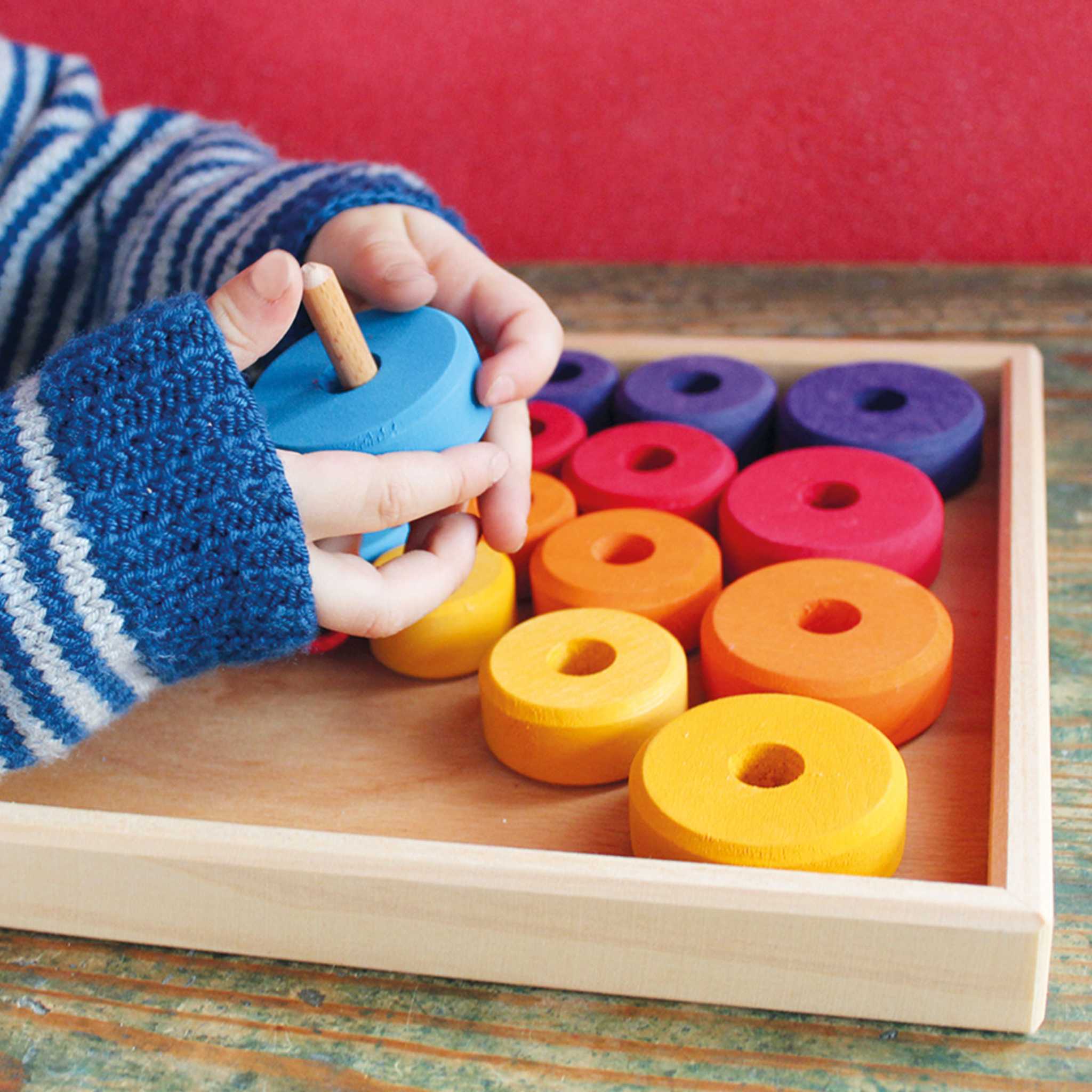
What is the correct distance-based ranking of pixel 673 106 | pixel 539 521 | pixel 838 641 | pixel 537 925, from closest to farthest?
1. pixel 537 925
2. pixel 838 641
3. pixel 539 521
4. pixel 673 106

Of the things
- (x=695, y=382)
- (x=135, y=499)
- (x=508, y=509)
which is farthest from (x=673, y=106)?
(x=135, y=499)

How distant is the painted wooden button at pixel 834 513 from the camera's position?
0.53 m

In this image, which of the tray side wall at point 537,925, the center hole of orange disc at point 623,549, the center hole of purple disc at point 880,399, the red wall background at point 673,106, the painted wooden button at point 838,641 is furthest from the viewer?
the red wall background at point 673,106

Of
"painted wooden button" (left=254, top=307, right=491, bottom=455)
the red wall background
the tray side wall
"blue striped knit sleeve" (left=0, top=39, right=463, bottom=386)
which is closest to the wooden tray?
the tray side wall

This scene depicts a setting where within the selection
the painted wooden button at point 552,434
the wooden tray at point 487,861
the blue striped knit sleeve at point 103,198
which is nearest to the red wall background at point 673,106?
the blue striped knit sleeve at point 103,198

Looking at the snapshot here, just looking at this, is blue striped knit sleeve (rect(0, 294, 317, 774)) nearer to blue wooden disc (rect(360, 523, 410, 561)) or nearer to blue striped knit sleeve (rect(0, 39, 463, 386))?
blue wooden disc (rect(360, 523, 410, 561))

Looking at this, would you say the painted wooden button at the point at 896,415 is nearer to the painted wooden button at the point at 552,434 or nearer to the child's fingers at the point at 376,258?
the painted wooden button at the point at 552,434

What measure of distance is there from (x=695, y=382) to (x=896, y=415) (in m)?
0.12

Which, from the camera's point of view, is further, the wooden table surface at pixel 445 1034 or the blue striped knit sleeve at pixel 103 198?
the blue striped knit sleeve at pixel 103 198

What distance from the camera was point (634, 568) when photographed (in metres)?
0.53

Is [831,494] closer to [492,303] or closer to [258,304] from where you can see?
[492,303]

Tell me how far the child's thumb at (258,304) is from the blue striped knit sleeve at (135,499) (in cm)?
1

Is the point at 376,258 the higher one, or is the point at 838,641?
the point at 376,258

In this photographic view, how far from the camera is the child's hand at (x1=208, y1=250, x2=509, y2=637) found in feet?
1.36
